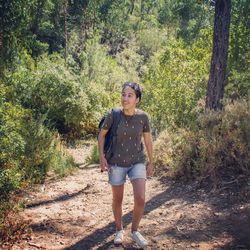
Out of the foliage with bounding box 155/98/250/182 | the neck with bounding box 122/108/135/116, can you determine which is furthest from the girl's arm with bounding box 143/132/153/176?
the foliage with bounding box 155/98/250/182

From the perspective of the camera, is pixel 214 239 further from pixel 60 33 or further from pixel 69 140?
pixel 60 33

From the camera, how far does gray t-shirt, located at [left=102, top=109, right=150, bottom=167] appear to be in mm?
3885

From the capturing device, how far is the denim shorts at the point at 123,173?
393 cm

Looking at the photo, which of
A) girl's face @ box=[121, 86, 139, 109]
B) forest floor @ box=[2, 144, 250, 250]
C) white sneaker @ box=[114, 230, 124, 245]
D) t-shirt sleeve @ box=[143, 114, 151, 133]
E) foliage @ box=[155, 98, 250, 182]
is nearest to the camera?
girl's face @ box=[121, 86, 139, 109]

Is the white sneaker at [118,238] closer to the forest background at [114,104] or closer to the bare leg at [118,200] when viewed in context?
the bare leg at [118,200]

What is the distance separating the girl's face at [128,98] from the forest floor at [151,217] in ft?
5.68

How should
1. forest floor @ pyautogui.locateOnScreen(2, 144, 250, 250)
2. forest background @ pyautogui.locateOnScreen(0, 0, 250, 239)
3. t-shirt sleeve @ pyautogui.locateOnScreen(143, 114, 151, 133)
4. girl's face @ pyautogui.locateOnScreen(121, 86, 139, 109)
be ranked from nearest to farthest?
girl's face @ pyautogui.locateOnScreen(121, 86, 139, 109) < t-shirt sleeve @ pyautogui.locateOnScreen(143, 114, 151, 133) < forest floor @ pyautogui.locateOnScreen(2, 144, 250, 250) < forest background @ pyautogui.locateOnScreen(0, 0, 250, 239)

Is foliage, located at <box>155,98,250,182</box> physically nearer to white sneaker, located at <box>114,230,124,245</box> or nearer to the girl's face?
white sneaker, located at <box>114,230,124,245</box>

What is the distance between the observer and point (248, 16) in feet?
32.7

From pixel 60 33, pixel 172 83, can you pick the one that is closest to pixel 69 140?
pixel 172 83

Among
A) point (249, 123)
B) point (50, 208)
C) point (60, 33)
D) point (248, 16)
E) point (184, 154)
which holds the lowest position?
point (50, 208)

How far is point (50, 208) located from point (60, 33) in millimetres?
27930

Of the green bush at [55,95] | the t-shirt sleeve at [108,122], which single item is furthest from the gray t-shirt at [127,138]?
the green bush at [55,95]

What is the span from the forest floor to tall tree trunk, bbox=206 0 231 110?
2.07 metres
